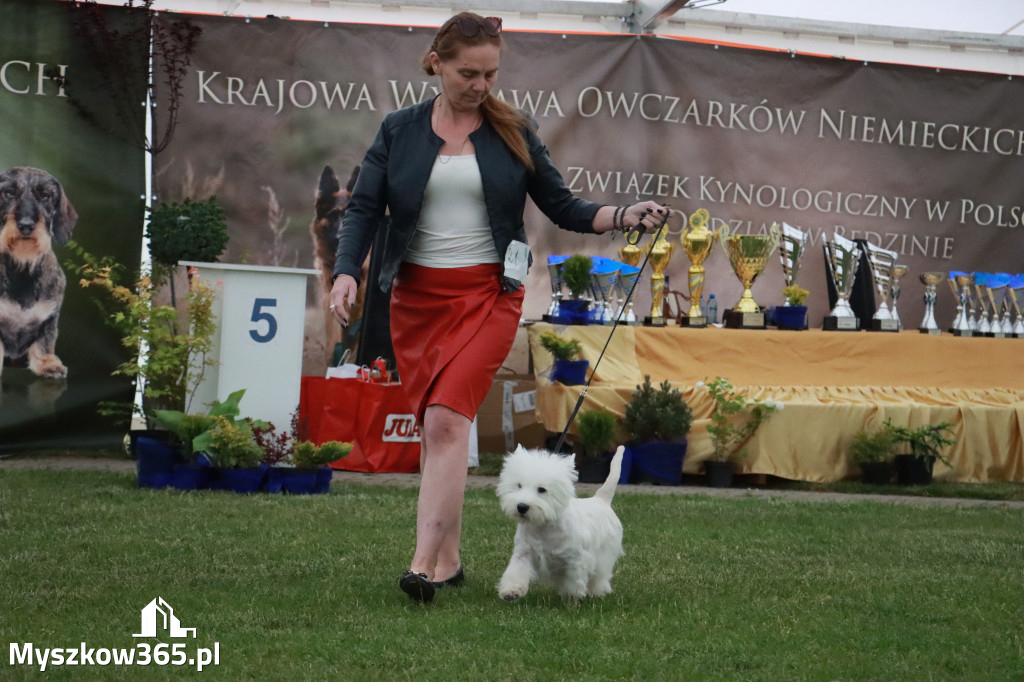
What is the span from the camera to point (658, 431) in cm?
743

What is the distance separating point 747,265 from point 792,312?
0.43 meters

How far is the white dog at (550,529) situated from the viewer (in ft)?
11.2

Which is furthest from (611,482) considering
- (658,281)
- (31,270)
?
(31,270)

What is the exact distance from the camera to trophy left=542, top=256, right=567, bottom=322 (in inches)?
313

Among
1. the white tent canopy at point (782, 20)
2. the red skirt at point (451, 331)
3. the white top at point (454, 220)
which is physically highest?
the white tent canopy at point (782, 20)

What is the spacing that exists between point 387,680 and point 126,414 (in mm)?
5977

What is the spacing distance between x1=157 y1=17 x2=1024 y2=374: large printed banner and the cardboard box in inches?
27.5

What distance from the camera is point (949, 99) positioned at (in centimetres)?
966

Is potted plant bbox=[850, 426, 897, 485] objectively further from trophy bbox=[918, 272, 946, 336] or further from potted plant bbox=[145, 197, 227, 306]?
potted plant bbox=[145, 197, 227, 306]

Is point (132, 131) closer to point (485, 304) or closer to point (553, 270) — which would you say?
point (553, 270)

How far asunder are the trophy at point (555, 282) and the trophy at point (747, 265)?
1.15 m

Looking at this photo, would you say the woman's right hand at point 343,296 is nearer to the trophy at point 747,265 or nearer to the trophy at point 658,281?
the trophy at point 658,281

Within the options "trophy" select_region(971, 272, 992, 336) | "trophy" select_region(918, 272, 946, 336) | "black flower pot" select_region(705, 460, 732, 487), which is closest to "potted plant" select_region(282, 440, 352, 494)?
"black flower pot" select_region(705, 460, 732, 487)

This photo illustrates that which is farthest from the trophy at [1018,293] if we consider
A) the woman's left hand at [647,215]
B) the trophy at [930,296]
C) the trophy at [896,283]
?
the woman's left hand at [647,215]
